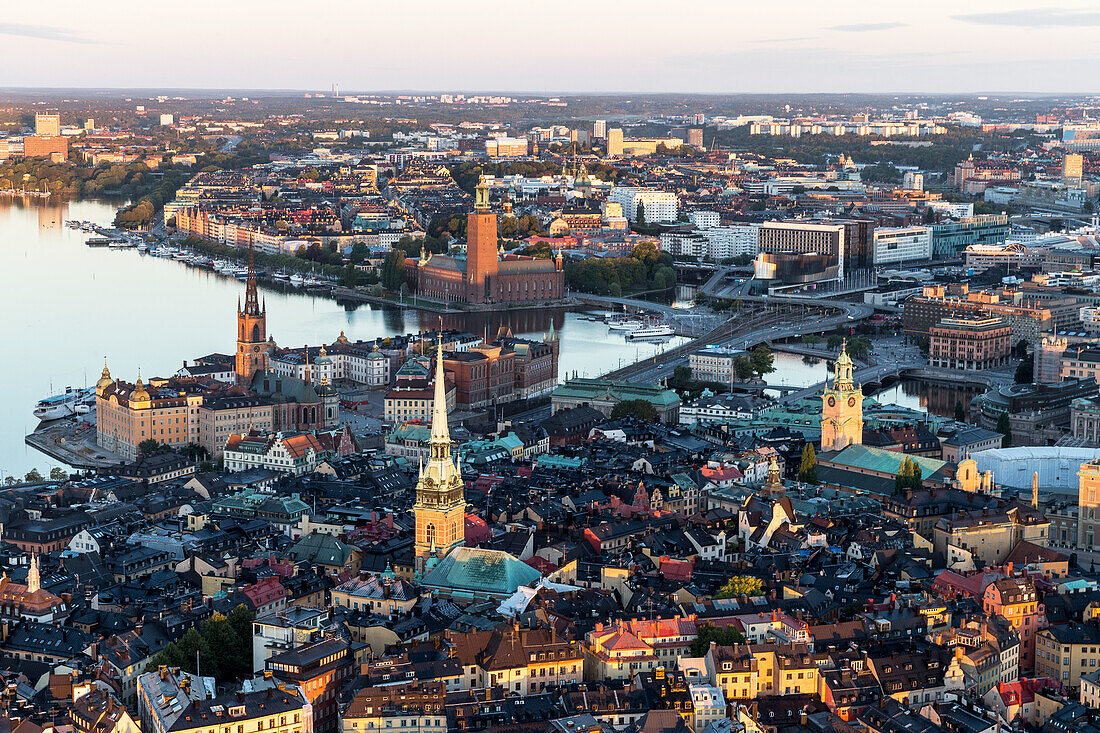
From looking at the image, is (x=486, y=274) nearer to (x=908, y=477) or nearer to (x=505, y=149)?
(x=908, y=477)

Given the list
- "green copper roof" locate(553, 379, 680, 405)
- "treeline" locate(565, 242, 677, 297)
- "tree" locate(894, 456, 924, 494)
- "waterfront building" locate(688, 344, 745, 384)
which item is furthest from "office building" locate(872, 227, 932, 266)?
"tree" locate(894, 456, 924, 494)

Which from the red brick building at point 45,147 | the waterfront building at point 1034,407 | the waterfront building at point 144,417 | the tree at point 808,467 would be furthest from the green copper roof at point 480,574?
the red brick building at point 45,147

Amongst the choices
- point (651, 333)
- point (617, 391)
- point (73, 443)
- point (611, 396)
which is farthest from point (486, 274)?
point (73, 443)

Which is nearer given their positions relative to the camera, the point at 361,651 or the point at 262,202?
the point at 361,651

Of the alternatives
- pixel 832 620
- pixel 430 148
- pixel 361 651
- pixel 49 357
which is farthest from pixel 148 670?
pixel 430 148

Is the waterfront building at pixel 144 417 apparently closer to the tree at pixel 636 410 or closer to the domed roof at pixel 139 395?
the domed roof at pixel 139 395

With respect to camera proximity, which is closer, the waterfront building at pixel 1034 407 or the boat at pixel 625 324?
the waterfront building at pixel 1034 407

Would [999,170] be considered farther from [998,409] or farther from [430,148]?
[998,409]

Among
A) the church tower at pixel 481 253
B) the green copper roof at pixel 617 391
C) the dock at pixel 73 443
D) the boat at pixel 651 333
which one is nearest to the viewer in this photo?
the dock at pixel 73 443
